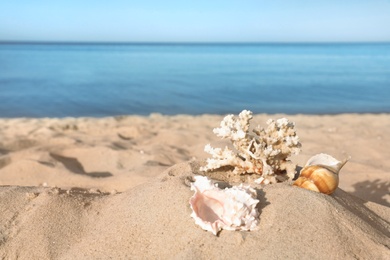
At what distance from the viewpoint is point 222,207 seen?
7.48 ft

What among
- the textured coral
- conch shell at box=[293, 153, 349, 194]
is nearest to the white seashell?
conch shell at box=[293, 153, 349, 194]

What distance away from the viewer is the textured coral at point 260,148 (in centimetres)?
280

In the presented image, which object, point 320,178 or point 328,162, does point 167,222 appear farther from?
point 328,162

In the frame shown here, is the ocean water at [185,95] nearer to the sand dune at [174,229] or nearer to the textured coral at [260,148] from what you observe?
the sand dune at [174,229]

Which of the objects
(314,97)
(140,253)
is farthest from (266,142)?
(314,97)

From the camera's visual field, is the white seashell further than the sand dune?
Yes

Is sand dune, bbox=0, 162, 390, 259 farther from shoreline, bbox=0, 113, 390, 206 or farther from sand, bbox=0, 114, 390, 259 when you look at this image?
shoreline, bbox=0, 113, 390, 206

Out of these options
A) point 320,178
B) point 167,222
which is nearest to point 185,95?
point 320,178

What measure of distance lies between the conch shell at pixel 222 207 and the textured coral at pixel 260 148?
1.69ft

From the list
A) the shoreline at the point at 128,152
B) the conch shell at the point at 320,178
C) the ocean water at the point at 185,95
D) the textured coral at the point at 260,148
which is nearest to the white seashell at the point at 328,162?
the conch shell at the point at 320,178

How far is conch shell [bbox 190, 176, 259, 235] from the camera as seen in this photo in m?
2.20

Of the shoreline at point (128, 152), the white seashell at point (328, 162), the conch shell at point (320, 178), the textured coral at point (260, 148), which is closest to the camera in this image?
the conch shell at point (320, 178)

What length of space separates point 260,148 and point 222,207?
65 centimetres

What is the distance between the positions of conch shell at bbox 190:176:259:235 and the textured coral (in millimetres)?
516
